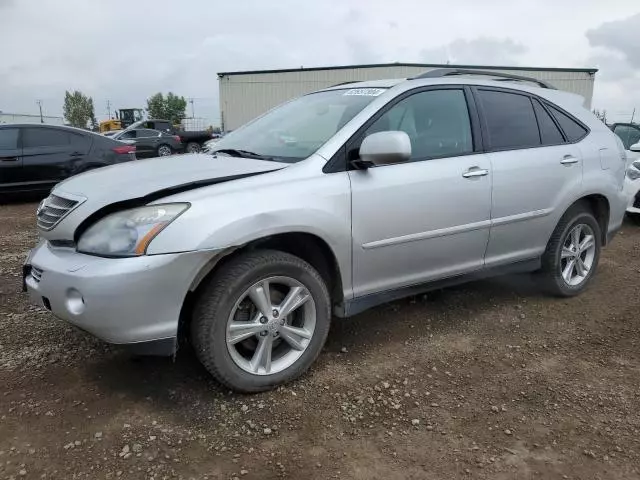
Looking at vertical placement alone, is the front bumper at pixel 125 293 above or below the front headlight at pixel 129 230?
below

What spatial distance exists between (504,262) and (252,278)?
204cm

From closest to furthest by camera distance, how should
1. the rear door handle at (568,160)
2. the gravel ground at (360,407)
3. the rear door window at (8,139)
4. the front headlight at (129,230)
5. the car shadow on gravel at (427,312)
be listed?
the gravel ground at (360,407), the front headlight at (129,230), the car shadow on gravel at (427,312), the rear door handle at (568,160), the rear door window at (8,139)

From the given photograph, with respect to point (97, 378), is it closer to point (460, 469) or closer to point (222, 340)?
point (222, 340)

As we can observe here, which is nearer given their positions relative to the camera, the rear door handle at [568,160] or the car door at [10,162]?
the rear door handle at [568,160]

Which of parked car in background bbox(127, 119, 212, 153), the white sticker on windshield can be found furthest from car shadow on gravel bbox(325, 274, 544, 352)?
parked car in background bbox(127, 119, 212, 153)

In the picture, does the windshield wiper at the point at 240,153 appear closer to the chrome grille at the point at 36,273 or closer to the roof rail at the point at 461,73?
the roof rail at the point at 461,73

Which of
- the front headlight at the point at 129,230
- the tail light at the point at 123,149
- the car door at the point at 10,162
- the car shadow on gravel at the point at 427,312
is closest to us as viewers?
the front headlight at the point at 129,230

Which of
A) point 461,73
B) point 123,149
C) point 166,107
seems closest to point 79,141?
point 123,149

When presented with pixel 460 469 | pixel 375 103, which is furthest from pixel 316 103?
pixel 460 469

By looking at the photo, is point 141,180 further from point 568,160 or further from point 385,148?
point 568,160

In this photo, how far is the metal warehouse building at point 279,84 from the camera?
29891mm

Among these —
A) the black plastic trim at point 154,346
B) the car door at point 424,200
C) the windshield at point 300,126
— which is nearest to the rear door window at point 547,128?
the car door at point 424,200

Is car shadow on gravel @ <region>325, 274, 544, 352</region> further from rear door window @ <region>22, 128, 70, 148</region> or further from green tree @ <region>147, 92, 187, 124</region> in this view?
green tree @ <region>147, 92, 187, 124</region>

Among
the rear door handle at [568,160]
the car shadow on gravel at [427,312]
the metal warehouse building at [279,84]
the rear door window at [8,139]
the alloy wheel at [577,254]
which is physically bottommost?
the car shadow on gravel at [427,312]
